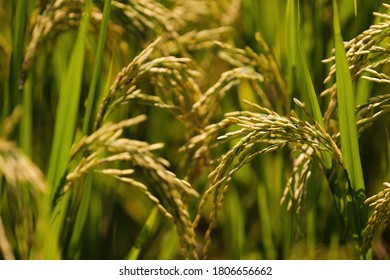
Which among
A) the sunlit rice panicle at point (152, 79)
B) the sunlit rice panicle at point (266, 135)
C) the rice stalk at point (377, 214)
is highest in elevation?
the sunlit rice panicle at point (152, 79)

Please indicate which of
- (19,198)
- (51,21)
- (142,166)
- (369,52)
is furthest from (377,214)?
(51,21)

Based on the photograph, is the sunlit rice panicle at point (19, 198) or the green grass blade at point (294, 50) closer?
the sunlit rice panicle at point (19, 198)

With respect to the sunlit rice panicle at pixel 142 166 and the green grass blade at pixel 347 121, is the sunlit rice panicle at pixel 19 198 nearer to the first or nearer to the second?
the sunlit rice panicle at pixel 142 166

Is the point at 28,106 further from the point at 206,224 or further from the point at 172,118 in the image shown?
the point at 206,224

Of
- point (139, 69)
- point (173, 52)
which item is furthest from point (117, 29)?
point (139, 69)

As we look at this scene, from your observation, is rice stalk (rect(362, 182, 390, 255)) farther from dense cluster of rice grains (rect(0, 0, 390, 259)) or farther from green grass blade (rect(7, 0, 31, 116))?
green grass blade (rect(7, 0, 31, 116))

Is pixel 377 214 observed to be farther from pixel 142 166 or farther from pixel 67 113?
pixel 67 113

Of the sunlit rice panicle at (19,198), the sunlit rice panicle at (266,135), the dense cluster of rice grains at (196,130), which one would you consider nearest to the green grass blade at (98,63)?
the dense cluster of rice grains at (196,130)

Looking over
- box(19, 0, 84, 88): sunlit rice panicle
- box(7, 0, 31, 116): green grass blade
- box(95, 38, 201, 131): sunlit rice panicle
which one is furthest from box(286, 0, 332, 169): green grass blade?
box(7, 0, 31, 116): green grass blade

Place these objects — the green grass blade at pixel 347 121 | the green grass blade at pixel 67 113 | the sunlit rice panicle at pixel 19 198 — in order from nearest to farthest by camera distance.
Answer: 1. the sunlit rice panicle at pixel 19 198
2. the green grass blade at pixel 347 121
3. the green grass blade at pixel 67 113
